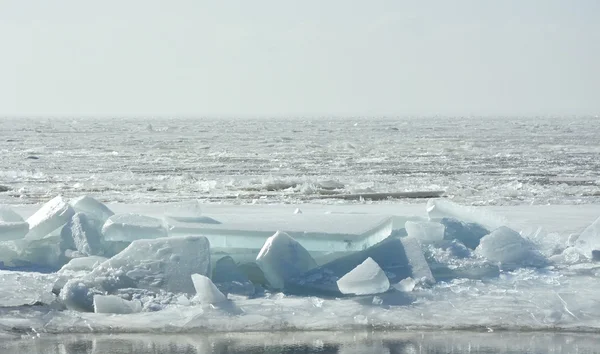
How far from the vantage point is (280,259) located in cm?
568

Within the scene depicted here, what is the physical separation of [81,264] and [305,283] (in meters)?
1.81

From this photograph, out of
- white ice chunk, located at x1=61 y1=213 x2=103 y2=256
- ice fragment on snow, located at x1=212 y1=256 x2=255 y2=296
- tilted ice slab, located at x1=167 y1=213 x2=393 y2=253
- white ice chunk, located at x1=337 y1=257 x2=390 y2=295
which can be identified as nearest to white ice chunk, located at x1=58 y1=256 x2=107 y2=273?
white ice chunk, located at x1=61 y1=213 x2=103 y2=256

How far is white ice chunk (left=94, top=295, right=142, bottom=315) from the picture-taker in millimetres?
5141

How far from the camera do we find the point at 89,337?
15.4ft

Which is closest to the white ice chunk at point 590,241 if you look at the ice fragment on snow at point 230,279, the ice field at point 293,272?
the ice field at point 293,272

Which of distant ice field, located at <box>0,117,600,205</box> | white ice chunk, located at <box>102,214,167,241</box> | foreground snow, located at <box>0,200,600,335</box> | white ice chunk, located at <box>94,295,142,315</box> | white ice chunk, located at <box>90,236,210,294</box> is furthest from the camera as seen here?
distant ice field, located at <box>0,117,600,205</box>

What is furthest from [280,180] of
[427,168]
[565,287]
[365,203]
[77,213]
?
[565,287]

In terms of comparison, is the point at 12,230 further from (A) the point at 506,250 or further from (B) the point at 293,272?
(A) the point at 506,250

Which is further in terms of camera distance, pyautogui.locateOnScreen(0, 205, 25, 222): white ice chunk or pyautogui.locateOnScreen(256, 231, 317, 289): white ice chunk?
pyautogui.locateOnScreen(0, 205, 25, 222): white ice chunk

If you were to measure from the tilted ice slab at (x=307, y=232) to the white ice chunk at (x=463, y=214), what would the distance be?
131 cm

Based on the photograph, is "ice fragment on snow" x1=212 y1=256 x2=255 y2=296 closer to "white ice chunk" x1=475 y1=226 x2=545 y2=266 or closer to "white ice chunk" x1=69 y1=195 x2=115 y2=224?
"white ice chunk" x1=69 y1=195 x2=115 y2=224

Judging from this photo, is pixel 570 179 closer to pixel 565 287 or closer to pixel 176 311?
pixel 565 287

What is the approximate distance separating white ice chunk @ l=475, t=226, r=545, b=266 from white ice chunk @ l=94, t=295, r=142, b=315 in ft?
9.73

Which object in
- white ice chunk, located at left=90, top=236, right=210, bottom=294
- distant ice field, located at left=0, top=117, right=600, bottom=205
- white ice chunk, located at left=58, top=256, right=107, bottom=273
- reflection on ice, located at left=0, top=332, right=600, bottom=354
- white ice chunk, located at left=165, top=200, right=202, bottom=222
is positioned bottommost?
distant ice field, located at left=0, top=117, right=600, bottom=205
